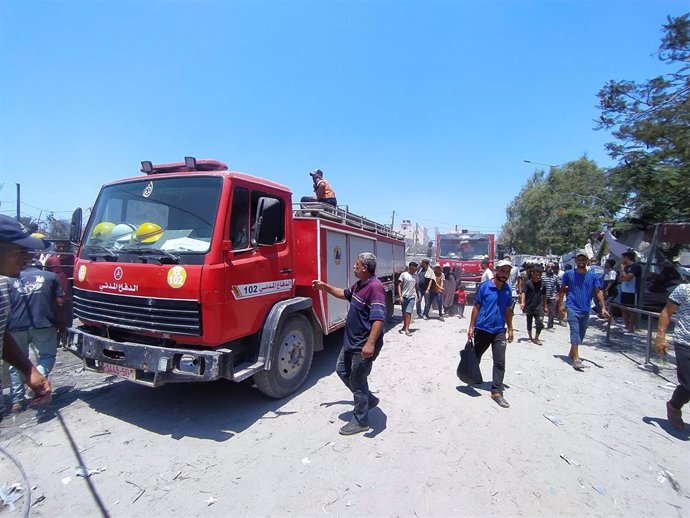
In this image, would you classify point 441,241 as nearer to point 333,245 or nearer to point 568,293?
point 568,293

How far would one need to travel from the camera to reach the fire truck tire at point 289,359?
13.4 feet

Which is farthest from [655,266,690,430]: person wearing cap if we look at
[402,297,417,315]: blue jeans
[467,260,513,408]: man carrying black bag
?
[402,297,417,315]: blue jeans

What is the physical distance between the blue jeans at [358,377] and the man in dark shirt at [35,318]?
338cm

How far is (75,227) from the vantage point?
14.4 ft

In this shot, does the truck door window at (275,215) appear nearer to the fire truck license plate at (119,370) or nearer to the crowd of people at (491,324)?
the crowd of people at (491,324)

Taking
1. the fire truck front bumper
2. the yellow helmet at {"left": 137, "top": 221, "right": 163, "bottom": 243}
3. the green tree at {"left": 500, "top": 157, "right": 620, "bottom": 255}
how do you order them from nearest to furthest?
the fire truck front bumper, the yellow helmet at {"left": 137, "top": 221, "right": 163, "bottom": 243}, the green tree at {"left": 500, "top": 157, "right": 620, "bottom": 255}

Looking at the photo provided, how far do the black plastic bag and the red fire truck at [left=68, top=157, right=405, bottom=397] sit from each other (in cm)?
203

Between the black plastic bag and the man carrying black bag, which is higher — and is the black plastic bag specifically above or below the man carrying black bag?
below

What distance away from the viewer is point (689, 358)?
345cm

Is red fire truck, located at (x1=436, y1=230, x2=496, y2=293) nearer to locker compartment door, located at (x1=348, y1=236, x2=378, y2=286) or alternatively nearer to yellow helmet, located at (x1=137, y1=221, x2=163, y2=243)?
locker compartment door, located at (x1=348, y1=236, x2=378, y2=286)

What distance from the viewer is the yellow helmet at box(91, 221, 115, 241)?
13.2ft

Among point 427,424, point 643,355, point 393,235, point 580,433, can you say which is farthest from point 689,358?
point 393,235

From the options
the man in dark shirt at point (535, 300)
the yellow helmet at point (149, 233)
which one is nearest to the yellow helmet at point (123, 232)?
the yellow helmet at point (149, 233)

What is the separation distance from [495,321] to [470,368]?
0.68 meters
